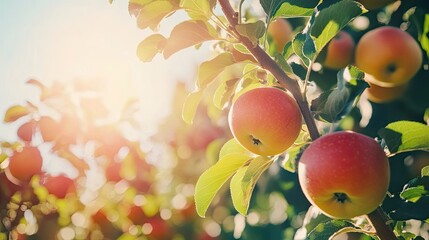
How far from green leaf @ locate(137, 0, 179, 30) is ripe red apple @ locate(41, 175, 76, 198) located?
5.87 ft

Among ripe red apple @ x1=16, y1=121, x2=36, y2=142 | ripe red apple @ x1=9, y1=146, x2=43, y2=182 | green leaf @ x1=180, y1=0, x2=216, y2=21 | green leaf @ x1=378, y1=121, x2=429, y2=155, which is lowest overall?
ripe red apple @ x1=9, y1=146, x2=43, y2=182

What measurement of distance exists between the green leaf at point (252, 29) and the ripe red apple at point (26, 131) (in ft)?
6.45

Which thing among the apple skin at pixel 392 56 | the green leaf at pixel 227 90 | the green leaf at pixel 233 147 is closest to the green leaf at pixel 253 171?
the green leaf at pixel 233 147

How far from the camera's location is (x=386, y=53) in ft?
7.70

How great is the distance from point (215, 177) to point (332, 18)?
66cm

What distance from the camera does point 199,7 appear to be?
4.70ft

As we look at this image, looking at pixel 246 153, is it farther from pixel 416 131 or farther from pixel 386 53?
pixel 386 53

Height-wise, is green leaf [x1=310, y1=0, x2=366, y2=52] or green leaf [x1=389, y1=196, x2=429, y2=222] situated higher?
green leaf [x1=310, y1=0, x2=366, y2=52]

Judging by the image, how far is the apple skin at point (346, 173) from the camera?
3.87ft

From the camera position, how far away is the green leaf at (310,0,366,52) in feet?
4.34

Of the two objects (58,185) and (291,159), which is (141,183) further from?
(291,159)

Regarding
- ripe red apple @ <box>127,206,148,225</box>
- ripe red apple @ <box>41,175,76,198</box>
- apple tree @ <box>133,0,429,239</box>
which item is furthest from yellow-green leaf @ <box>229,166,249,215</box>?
ripe red apple @ <box>127,206,148,225</box>

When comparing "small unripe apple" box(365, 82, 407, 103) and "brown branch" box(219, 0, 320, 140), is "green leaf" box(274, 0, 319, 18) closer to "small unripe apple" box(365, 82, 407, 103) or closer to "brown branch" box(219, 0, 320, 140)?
"brown branch" box(219, 0, 320, 140)

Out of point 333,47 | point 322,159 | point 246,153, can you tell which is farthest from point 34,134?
point 322,159
